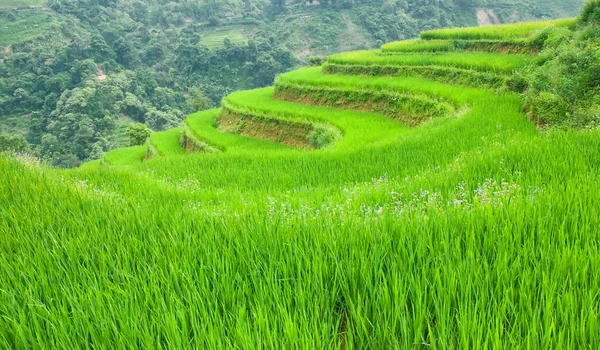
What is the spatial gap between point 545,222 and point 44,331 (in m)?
2.46

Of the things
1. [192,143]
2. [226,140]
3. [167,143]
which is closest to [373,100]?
[226,140]

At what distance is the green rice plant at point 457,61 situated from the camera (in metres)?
14.2

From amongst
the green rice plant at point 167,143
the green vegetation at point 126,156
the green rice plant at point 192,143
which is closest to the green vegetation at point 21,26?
the green vegetation at point 126,156

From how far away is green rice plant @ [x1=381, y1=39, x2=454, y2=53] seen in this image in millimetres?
21109

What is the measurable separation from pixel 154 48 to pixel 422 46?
64.8 metres

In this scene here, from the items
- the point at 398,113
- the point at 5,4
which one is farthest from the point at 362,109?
the point at 5,4

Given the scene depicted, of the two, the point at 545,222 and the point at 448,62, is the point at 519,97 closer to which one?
the point at 448,62

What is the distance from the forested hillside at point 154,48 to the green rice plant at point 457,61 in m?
30.1

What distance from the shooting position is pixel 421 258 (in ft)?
6.02

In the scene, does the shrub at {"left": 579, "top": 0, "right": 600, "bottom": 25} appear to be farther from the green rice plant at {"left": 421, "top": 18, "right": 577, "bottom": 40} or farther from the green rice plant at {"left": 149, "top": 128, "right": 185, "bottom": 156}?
the green rice plant at {"left": 149, "top": 128, "right": 185, "bottom": 156}

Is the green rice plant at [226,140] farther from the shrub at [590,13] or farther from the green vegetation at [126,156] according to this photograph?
the shrub at [590,13]

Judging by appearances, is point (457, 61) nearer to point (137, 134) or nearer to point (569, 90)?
point (569, 90)

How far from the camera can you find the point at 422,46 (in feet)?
72.5

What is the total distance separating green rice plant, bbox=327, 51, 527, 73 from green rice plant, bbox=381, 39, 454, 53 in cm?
164
